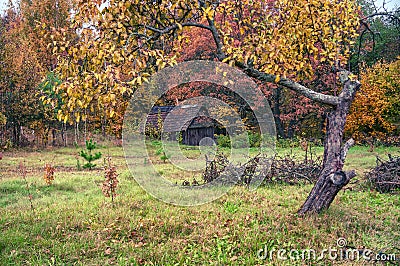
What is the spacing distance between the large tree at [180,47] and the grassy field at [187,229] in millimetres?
777

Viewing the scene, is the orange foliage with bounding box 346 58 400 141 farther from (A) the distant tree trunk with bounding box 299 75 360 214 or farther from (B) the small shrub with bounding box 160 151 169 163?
(A) the distant tree trunk with bounding box 299 75 360 214

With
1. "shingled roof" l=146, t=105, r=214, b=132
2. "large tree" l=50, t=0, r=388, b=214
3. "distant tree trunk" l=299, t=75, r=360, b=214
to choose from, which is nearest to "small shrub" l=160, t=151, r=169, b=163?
"shingled roof" l=146, t=105, r=214, b=132

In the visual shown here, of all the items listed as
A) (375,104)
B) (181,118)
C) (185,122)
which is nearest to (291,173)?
(185,122)

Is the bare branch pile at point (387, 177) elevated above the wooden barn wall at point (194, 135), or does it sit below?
below

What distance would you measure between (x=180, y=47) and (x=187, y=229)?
2.93 meters

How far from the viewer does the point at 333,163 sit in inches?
217

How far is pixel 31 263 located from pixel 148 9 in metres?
3.69

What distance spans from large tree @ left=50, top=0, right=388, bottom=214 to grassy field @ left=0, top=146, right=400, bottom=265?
777 mm

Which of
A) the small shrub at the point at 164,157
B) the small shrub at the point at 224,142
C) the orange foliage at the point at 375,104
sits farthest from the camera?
the small shrub at the point at 224,142

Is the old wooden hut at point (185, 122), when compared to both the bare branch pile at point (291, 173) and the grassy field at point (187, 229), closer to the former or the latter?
the bare branch pile at point (291, 173)

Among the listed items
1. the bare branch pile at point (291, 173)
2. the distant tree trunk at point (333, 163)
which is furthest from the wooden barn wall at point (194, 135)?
the distant tree trunk at point (333, 163)

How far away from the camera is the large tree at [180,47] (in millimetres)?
4398

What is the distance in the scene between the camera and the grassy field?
14.3 feet

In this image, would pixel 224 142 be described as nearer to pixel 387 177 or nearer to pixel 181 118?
pixel 181 118
